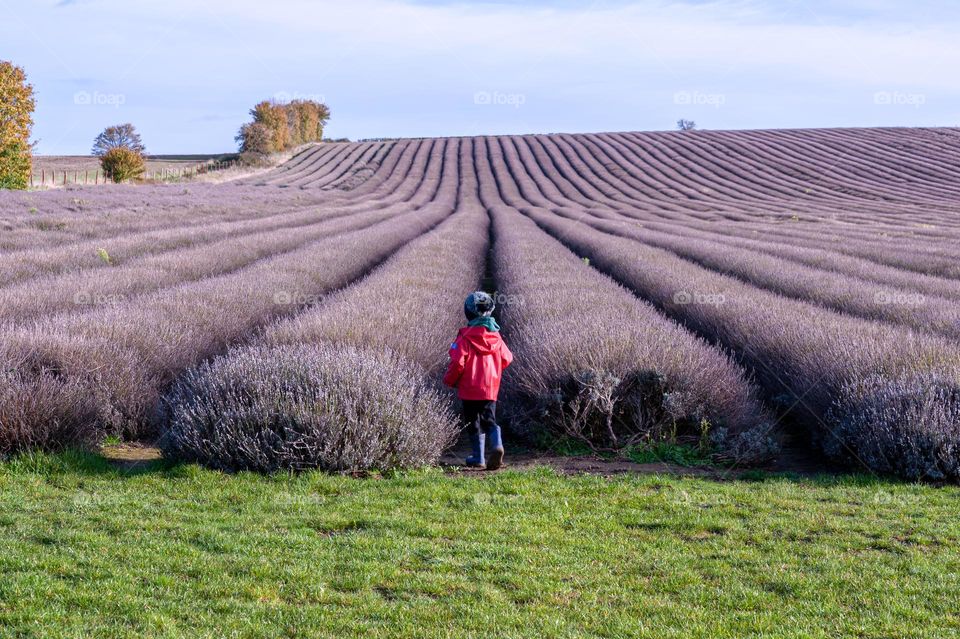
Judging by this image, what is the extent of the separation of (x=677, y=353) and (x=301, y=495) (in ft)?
10.6

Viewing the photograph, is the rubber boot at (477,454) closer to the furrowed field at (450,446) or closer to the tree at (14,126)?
the furrowed field at (450,446)

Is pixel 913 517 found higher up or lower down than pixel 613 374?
lower down

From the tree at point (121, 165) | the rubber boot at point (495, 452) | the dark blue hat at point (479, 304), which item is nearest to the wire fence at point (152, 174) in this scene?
the tree at point (121, 165)

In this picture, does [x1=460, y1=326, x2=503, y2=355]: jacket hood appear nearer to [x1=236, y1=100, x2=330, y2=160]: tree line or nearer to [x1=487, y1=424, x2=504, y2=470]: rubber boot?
[x1=487, y1=424, x2=504, y2=470]: rubber boot

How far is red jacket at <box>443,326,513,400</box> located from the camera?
571 centimetres

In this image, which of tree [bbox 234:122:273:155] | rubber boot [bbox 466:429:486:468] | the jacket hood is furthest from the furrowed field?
tree [bbox 234:122:273:155]

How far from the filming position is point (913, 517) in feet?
14.5

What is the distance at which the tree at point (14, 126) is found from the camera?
3453cm

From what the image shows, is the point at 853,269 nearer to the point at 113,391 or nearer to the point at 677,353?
the point at 677,353

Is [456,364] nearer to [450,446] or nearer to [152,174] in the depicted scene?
[450,446]

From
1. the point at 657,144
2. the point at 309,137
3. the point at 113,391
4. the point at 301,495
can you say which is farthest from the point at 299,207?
the point at 309,137

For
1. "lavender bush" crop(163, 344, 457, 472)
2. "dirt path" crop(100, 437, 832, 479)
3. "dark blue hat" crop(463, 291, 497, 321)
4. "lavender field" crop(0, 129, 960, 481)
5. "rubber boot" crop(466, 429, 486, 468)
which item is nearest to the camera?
"lavender bush" crop(163, 344, 457, 472)

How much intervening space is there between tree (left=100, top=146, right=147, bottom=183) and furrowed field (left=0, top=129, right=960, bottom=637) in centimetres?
3556

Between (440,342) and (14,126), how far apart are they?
3510cm
